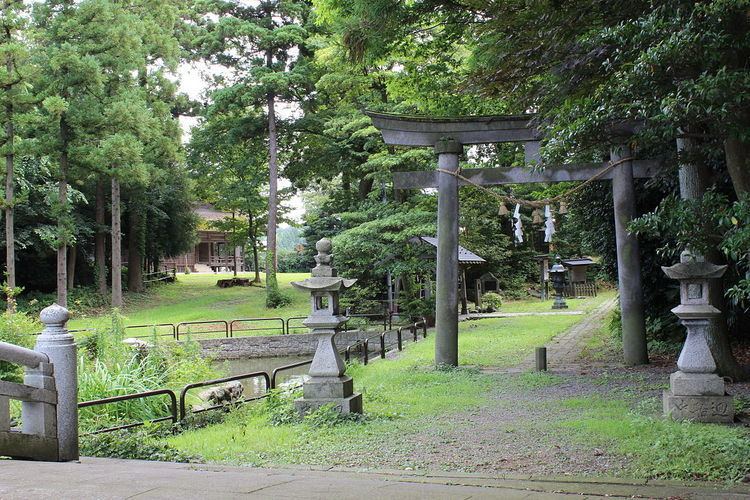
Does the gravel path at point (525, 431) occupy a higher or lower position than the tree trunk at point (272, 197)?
lower

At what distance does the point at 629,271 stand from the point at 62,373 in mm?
9415

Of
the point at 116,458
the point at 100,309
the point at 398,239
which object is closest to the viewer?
the point at 116,458

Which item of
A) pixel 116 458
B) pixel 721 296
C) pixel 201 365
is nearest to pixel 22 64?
pixel 201 365

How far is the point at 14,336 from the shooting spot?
11664 millimetres

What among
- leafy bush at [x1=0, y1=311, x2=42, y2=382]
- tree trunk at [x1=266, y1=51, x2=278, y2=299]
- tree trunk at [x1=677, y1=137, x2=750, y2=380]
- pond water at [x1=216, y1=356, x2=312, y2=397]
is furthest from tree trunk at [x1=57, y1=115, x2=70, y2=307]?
tree trunk at [x1=677, y1=137, x2=750, y2=380]

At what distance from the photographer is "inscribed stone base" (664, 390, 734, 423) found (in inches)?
275

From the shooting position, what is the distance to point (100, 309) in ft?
102

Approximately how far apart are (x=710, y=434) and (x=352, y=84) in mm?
19897

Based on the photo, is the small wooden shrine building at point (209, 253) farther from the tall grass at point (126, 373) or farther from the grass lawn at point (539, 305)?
the tall grass at point (126, 373)

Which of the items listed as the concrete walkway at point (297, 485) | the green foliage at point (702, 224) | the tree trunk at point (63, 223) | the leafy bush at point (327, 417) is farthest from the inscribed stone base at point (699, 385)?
the tree trunk at point (63, 223)

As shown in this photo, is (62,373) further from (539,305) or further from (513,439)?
(539,305)

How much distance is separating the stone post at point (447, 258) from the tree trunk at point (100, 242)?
25.4 meters

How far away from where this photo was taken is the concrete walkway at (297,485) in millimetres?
4230

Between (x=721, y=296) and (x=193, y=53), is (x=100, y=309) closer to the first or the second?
(x=193, y=53)
